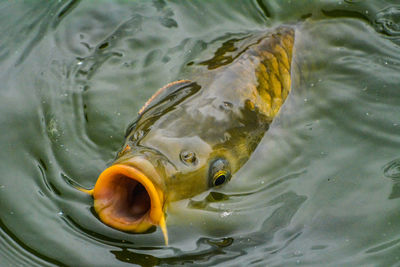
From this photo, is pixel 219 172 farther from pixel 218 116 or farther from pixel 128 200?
pixel 128 200

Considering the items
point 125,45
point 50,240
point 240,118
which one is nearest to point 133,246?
point 50,240

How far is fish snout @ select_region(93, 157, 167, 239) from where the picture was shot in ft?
9.32

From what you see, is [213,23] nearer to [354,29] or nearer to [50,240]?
[354,29]

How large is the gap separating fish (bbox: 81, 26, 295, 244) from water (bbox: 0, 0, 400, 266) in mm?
114

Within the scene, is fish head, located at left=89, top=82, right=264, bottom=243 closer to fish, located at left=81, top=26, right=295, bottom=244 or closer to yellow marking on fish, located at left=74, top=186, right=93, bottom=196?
fish, located at left=81, top=26, right=295, bottom=244

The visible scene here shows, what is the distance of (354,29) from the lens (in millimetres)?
4914

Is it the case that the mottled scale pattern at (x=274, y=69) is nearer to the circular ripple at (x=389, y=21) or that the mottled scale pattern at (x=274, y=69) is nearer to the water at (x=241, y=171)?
the water at (x=241, y=171)

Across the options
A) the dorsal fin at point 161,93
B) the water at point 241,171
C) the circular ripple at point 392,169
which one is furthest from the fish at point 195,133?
the circular ripple at point 392,169

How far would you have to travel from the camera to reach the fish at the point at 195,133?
2979mm

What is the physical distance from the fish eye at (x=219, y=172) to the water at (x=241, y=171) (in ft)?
0.29

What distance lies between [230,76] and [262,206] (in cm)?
89

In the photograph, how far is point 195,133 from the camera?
3.29 meters

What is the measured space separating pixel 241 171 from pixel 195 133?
48cm

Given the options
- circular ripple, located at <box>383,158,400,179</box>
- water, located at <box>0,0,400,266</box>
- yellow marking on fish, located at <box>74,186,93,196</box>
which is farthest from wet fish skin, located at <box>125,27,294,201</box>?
circular ripple, located at <box>383,158,400,179</box>
